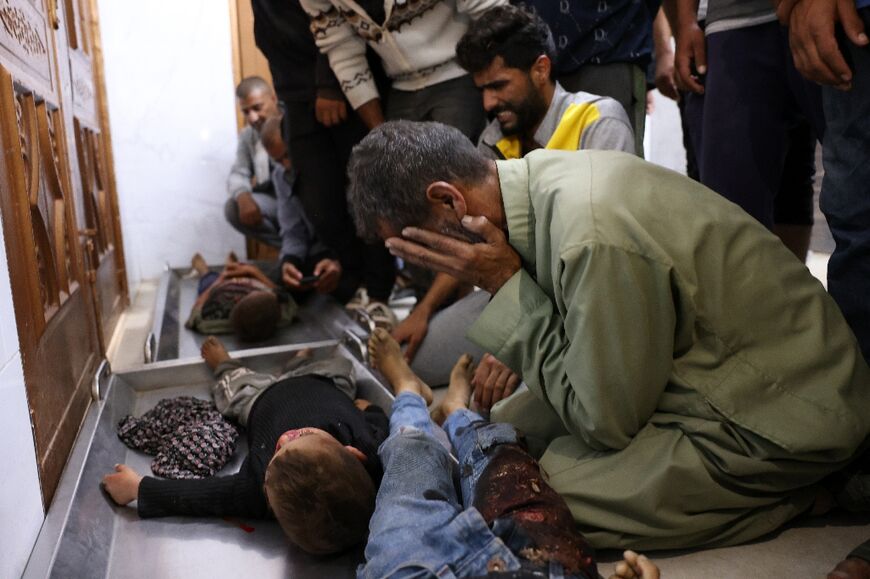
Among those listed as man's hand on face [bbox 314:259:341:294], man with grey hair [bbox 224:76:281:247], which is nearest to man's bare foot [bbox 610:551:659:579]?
man's hand on face [bbox 314:259:341:294]

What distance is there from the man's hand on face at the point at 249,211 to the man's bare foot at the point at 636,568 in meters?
3.53

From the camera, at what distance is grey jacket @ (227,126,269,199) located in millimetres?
4477

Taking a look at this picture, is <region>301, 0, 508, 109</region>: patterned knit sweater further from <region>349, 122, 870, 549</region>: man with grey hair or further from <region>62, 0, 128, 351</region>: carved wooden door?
<region>349, 122, 870, 549</region>: man with grey hair

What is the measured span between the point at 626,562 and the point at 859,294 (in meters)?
0.65

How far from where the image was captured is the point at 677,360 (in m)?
1.29

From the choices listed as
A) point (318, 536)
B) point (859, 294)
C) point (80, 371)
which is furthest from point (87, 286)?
point (859, 294)

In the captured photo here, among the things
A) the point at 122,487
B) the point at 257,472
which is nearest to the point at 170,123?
the point at 122,487

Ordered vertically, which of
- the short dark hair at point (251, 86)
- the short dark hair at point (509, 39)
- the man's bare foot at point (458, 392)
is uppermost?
the short dark hair at point (509, 39)

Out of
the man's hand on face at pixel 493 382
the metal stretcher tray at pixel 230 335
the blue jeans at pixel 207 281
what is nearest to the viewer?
Result: the man's hand on face at pixel 493 382

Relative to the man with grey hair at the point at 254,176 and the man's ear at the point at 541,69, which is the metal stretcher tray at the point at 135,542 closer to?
the man's ear at the point at 541,69

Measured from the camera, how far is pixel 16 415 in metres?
1.26

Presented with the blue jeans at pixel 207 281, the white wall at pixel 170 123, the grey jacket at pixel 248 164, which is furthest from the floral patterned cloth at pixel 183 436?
the white wall at pixel 170 123

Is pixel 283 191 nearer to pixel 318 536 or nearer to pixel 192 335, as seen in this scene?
pixel 192 335

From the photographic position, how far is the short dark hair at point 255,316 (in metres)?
2.87
